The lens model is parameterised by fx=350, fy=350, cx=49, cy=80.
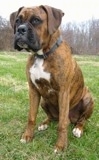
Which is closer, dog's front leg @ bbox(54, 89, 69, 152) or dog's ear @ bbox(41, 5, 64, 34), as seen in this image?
dog's ear @ bbox(41, 5, 64, 34)

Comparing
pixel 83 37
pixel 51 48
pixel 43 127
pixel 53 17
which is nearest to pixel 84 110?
pixel 43 127

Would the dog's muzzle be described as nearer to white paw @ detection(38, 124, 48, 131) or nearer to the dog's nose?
the dog's nose

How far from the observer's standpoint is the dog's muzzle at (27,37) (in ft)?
14.1

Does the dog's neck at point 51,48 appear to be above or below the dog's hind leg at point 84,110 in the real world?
above

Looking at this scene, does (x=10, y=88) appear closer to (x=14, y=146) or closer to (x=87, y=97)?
(x=87, y=97)

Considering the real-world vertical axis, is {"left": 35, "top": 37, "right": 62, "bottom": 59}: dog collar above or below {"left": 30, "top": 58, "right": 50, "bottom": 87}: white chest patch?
above

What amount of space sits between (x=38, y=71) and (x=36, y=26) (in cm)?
62

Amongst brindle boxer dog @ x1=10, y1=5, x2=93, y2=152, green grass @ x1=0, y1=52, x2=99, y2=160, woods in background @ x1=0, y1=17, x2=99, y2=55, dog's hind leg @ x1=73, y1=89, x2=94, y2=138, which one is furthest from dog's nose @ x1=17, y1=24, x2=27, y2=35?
woods in background @ x1=0, y1=17, x2=99, y2=55

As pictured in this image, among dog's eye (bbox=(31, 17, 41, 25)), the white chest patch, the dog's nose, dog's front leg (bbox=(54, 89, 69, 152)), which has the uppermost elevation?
dog's eye (bbox=(31, 17, 41, 25))

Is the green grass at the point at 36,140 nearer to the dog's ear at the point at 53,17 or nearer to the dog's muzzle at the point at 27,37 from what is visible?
the dog's muzzle at the point at 27,37

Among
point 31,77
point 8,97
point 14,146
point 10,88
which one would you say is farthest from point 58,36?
point 10,88

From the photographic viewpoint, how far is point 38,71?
463 cm

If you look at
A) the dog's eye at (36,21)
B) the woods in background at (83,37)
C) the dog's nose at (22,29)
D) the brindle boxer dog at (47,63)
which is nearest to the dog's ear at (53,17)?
the brindle boxer dog at (47,63)

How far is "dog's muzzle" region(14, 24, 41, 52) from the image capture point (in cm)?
430
